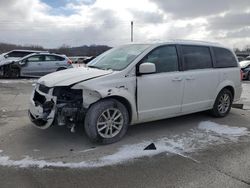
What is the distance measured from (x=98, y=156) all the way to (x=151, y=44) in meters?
A: 2.37

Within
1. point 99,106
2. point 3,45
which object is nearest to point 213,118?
point 99,106

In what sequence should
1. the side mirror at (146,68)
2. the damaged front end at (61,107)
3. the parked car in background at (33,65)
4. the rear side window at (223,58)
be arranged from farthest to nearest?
the parked car in background at (33,65), the rear side window at (223,58), the side mirror at (146,68), the damaged front end at (61,107)

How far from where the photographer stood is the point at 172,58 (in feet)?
19.8

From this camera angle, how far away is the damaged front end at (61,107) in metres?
4.90

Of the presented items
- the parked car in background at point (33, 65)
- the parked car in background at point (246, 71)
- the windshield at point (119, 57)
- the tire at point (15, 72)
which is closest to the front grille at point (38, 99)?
the windshield at point (119, 57)

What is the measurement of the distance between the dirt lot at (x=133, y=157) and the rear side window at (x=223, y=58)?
1.39 metres

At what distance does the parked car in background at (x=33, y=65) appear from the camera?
17094 mm

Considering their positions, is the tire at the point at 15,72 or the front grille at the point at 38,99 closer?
the front grille at the point at 38,99

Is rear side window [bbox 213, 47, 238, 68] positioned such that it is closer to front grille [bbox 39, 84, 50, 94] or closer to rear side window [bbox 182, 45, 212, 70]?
rear side window [bbox 182, 45, 212, 70]

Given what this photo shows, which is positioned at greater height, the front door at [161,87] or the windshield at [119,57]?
the windshield at [119,57]

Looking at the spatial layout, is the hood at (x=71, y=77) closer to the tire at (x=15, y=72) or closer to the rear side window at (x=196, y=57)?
the rear side window at (x=196, y=57)

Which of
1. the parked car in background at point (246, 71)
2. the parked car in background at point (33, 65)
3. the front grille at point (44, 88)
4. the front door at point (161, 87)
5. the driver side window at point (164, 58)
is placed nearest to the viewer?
the front grille at point (44, 88)

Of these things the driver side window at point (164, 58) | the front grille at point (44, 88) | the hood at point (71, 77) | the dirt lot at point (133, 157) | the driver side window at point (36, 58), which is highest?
the driver side window at point (36, 58)

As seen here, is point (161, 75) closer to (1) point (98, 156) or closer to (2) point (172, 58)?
(2) point (172, 58)
